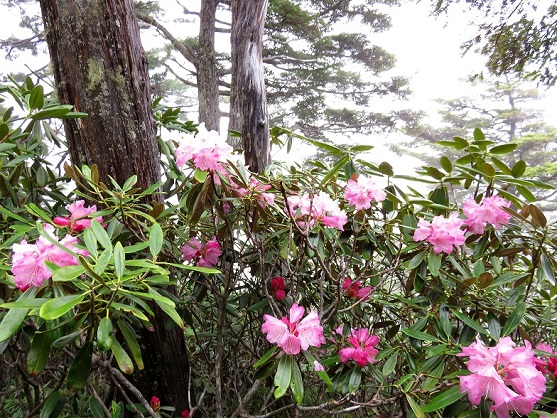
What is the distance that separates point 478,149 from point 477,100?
→ 1447cm

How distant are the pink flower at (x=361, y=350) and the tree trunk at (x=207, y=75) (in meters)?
4.72

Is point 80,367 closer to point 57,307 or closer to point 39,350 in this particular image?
point 39,350

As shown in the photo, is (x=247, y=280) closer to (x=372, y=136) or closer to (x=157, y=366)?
(x=157, y=366)

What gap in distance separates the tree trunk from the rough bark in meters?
4.33

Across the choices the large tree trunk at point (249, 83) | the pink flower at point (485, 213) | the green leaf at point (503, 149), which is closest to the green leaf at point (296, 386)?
the pink flower at point (485, 213)

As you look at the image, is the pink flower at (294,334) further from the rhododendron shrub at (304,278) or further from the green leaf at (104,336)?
the green leaf at (104,336)

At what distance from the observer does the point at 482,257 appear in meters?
1.06

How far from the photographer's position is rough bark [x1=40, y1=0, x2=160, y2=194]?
3.47ft

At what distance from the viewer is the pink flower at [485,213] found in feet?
3.16

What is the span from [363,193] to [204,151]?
0.45 m

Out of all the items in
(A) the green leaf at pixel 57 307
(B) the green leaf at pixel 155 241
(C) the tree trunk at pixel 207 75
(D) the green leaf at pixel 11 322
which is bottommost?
(C) the tree trunk at pixel 207 75

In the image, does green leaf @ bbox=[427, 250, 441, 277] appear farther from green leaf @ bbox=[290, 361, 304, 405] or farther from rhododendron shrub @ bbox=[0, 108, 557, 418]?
green leaf @ bbox=[290, 361, 304, 405]

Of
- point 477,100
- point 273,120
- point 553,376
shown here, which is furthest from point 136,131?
point 477,100

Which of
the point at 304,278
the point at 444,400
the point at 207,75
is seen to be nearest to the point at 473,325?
the point at 444,400
